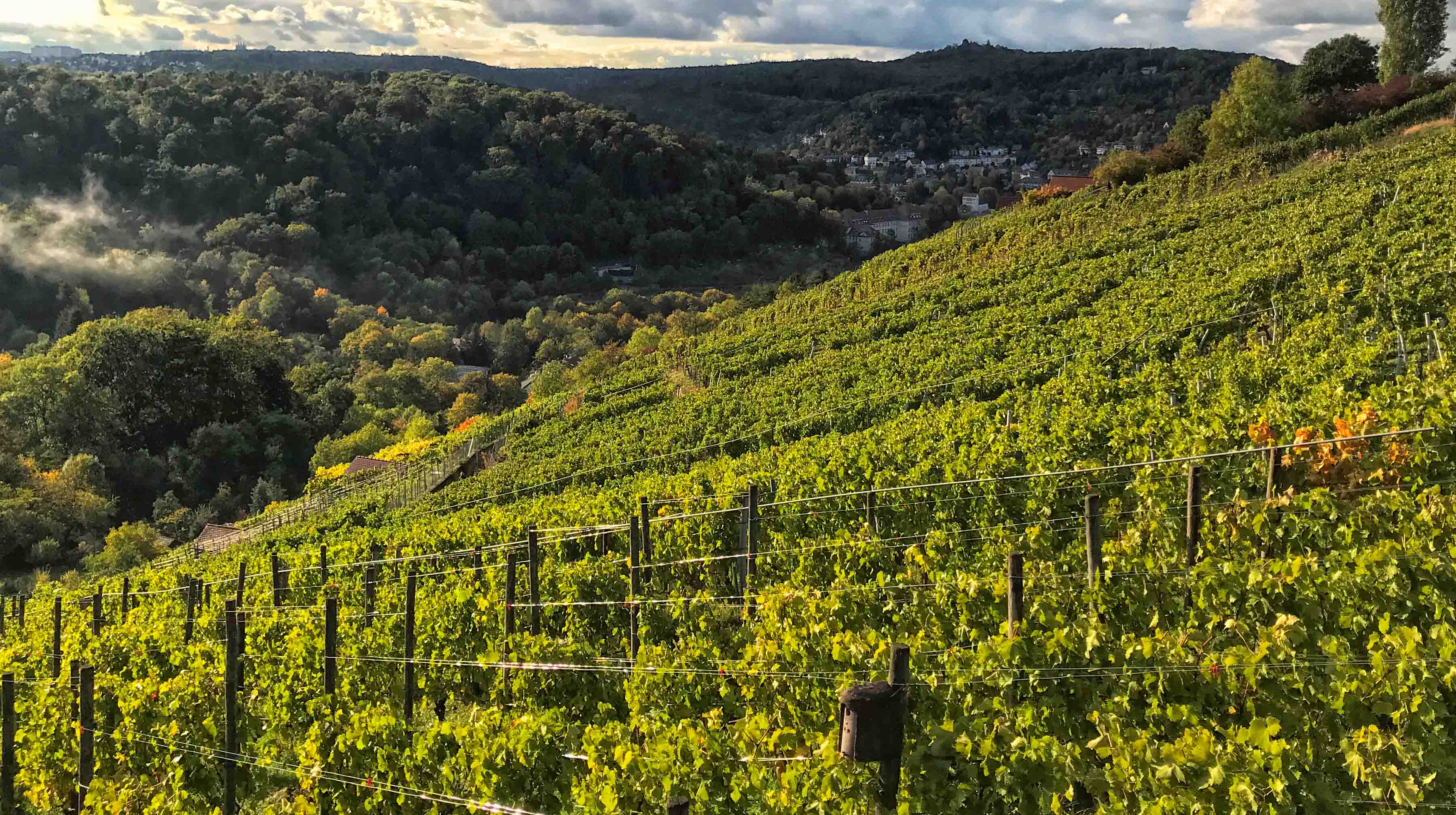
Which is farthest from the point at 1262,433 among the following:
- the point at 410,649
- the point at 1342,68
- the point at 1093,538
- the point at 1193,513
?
the point at 1342,68

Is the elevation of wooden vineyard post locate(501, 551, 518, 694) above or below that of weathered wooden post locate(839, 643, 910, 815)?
below

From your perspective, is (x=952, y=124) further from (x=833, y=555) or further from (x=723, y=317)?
(x=833, y=555)

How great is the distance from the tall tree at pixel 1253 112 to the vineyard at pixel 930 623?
71.6 feet

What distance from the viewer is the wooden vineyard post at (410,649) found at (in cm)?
680

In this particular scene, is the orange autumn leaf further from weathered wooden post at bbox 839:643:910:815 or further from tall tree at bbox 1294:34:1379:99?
tall tree at bbox 1294:34:1379:99

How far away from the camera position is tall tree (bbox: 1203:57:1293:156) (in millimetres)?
36438

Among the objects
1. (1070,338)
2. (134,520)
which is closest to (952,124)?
(134,520)

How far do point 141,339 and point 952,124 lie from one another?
139130mm

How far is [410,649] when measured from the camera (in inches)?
274

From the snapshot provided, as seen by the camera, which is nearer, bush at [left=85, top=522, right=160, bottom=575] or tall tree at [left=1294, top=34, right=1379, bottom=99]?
bush at [left=85, top=522, right=160, bottom=575]

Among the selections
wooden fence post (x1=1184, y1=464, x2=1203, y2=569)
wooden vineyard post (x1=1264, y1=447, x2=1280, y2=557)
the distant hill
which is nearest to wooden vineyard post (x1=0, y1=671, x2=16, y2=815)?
wooden fence post (x1=1184, y1=464, x2=1203, y2=569)

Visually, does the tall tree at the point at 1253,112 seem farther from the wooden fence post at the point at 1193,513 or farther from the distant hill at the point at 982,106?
the distant hill at the point at 982,106

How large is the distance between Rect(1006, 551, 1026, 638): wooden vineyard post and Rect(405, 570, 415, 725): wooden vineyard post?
4.14 m

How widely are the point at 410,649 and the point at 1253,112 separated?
39112 mm
